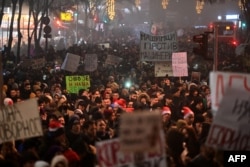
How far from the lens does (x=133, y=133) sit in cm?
536

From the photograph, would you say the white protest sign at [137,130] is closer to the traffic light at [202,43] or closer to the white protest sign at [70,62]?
the traffic light at [202,43]

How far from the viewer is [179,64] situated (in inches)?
760

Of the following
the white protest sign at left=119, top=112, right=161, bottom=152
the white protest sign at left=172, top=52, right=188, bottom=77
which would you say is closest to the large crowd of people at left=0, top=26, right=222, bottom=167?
the white protest sign at left=172, top=52, right=188, bottom=77

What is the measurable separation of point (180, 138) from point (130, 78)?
14392mm

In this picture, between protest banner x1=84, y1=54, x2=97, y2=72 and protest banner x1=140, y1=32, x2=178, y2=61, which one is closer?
protest banner x1=140, y1=32, x2=178, y2=61

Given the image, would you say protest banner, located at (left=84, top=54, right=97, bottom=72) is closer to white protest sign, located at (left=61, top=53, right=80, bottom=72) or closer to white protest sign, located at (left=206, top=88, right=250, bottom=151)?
white protest sign, located at (left=61, top=53, right=80, bottom=72)

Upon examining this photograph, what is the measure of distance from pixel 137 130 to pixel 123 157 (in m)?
1.40

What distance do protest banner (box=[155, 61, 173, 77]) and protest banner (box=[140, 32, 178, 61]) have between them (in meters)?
0.63

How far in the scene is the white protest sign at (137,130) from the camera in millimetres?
5363

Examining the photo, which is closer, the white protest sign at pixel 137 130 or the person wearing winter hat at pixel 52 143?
the white protest sign at pixel 137 130

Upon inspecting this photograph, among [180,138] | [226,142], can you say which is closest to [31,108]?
[180,138]

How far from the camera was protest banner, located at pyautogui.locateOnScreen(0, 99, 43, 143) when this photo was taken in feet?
27.5

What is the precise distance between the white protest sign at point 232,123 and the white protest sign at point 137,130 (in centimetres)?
163

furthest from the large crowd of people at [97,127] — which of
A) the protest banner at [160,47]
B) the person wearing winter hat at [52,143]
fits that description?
the protest banner at [160,47]
